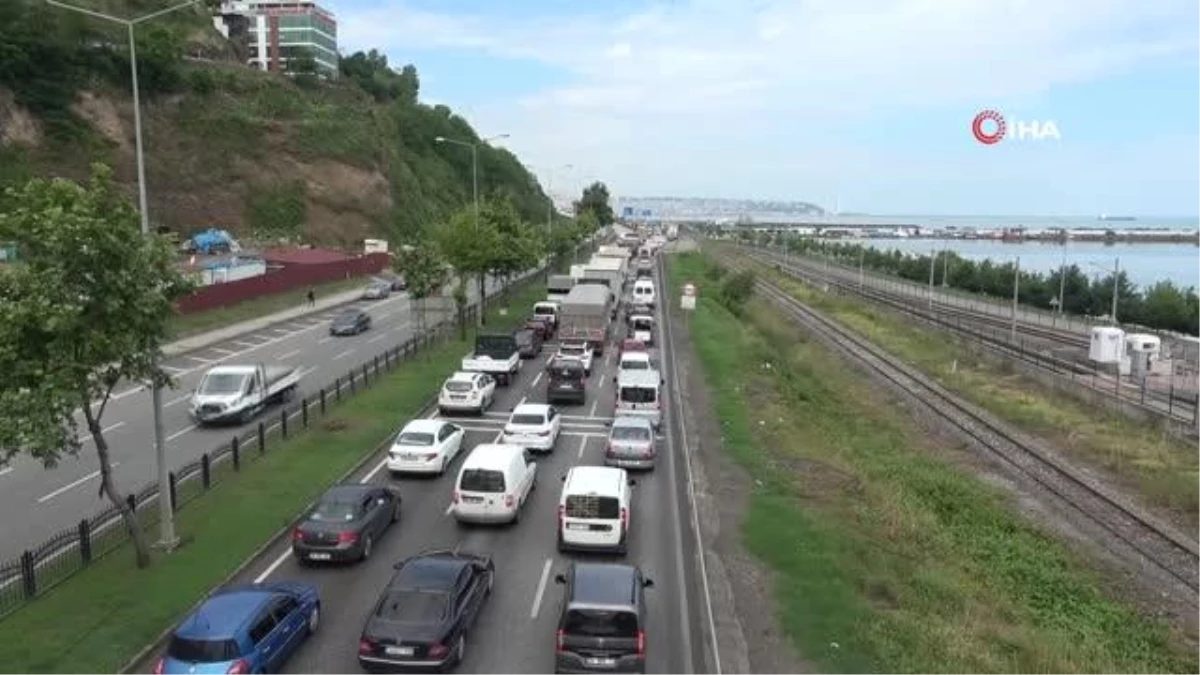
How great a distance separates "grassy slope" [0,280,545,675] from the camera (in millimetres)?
15930

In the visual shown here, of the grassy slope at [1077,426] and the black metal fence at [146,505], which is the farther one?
the grassy slope at [1077,426]

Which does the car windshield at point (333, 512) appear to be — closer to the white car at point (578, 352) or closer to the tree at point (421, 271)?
the white car at point (578, 352)

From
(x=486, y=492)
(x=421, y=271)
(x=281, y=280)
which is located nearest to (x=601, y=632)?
(x=486, y=492)

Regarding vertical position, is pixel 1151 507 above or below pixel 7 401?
below

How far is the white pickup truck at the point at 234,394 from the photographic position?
32.9 m

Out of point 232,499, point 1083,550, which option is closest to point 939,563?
point 1083,550

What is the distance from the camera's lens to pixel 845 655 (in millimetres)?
16453

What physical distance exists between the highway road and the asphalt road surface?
5253mm

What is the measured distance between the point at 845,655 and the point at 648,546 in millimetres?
6252

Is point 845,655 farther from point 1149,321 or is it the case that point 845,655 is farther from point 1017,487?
point 1149,321

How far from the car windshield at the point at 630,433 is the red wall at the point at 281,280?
87.0 feet

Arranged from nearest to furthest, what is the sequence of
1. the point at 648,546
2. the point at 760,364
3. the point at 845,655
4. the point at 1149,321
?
the point at 845,655 → the point at 648,546 → the point at 760,364 → the point at 1149,321

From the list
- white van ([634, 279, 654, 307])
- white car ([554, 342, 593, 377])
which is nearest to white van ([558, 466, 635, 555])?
white car ([554, 342, 593, 377])

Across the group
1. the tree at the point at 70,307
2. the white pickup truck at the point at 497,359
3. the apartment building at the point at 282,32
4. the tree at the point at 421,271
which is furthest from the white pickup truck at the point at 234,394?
the apartment building at the point at 282,32
